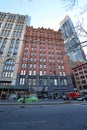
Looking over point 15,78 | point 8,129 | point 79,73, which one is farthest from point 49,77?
point 8,129

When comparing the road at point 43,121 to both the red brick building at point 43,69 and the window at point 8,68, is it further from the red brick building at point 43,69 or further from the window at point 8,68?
the window at point 8,68

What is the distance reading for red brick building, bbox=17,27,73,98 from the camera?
4700 cm

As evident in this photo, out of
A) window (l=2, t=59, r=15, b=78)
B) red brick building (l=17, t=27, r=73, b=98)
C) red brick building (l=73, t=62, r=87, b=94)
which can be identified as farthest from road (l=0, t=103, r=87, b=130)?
red brick building (l=73, t=62, r=87, b=94)

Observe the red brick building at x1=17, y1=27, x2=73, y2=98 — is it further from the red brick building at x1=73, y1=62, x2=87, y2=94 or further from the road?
the road

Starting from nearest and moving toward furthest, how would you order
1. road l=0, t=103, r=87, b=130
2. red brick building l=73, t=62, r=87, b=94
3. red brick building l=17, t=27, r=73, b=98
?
road l=0, t=103, r=87, b=130 < red brick building l=17, t=27, r=73, b=98 < red brick building l=73, t=62, r=87, b=94

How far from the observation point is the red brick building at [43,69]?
47.0 m

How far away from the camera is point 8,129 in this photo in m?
4.50

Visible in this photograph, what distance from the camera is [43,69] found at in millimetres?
52344

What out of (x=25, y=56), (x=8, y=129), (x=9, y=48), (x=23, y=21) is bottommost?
(x=8, y=129)

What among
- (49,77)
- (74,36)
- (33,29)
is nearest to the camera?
(74,36)

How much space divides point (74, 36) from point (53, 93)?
4079cm

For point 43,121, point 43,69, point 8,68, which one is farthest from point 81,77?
point 43,121

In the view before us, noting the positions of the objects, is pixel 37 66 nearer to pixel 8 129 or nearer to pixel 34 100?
pixel 34 100

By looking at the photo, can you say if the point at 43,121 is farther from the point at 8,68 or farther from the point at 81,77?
the point at 81,77
